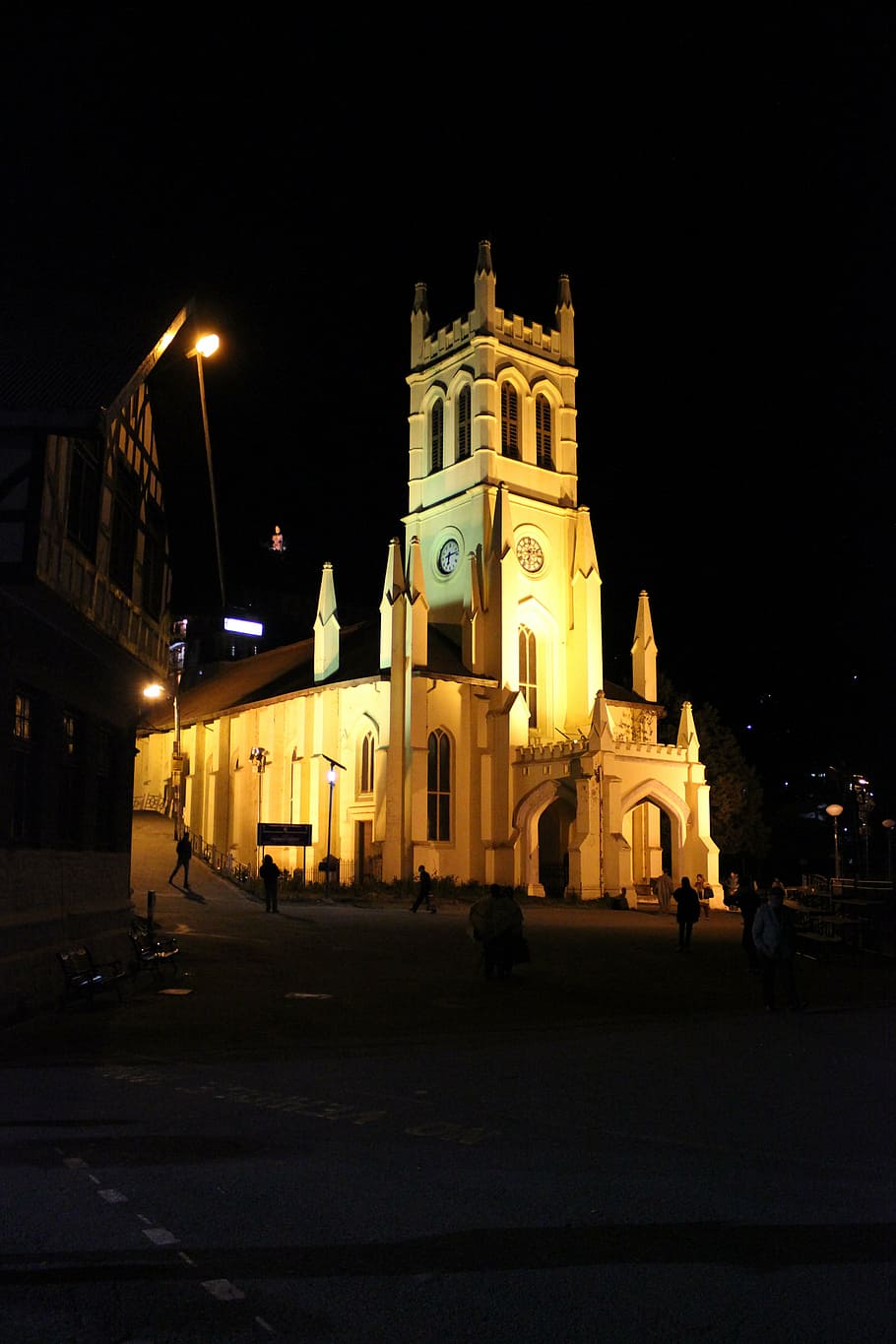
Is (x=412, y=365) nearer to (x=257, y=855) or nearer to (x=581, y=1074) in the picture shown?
(x=257, y=855)

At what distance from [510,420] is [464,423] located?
7.38 ft

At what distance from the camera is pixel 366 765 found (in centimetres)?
5181

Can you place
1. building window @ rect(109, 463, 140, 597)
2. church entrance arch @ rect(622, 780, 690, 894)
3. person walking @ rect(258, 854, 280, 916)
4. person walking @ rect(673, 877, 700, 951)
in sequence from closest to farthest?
1. building window @ rect(109, 463, 140, 597)
2. person walking @ rect(673, 877, 700, 951)
3. person walking @ rect(258, 854, 280, 916)
4. church entrance arch @ rect(622, 780, 690, 894)

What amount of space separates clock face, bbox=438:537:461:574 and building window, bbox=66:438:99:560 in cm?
3878

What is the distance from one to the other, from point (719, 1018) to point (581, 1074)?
501 cm

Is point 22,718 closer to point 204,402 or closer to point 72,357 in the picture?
point 72,357

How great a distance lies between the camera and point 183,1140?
7.58 meters

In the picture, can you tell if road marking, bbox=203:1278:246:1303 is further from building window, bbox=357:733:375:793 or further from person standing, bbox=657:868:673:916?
building window, bbox=357:733:375:793

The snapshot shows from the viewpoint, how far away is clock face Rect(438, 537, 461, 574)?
54.7 metres

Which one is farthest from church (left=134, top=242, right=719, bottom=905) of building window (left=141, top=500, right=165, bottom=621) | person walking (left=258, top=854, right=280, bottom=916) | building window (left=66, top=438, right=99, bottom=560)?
building window (left=66, top=438, right=99, bottom=560)

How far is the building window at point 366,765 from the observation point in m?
51.5

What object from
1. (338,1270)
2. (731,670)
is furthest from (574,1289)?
(731,670)

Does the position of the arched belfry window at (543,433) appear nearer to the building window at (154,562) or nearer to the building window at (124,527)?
the building window at (154,562)

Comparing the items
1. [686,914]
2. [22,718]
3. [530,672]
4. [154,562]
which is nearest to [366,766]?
[530,672]
